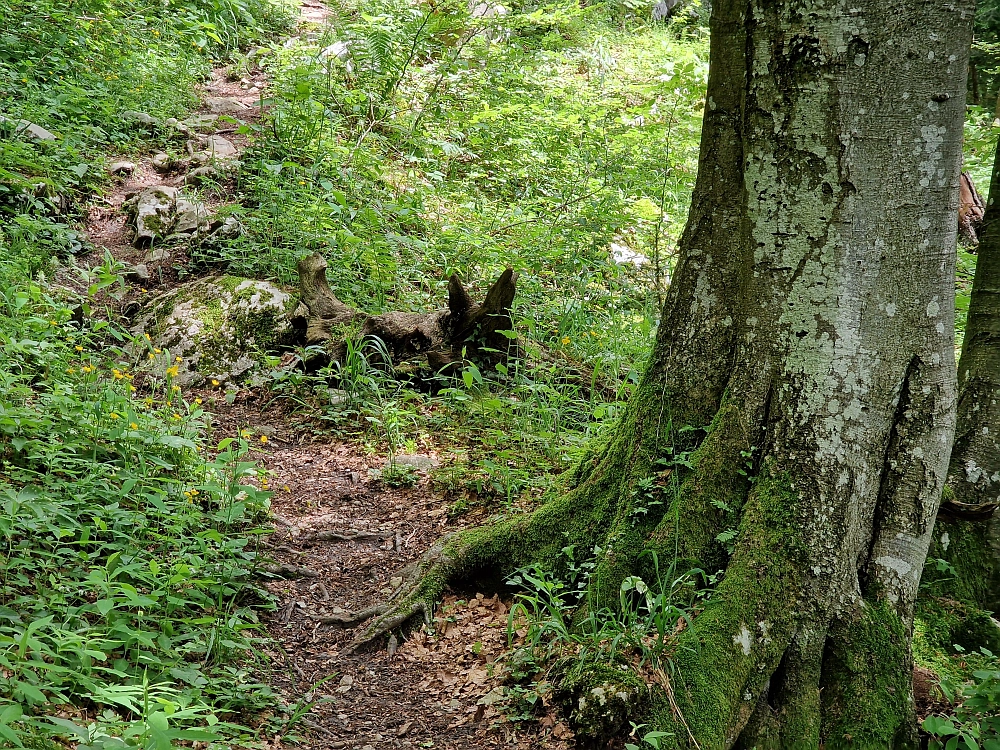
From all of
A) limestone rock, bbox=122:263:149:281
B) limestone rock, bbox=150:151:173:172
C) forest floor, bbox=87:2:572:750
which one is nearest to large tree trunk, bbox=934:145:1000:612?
forest floor, bbox=87:2:572:750

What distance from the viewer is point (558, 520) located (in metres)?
3.53

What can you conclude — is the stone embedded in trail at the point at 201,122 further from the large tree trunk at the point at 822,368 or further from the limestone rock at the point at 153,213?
the large tree trunk at the point at 822,368

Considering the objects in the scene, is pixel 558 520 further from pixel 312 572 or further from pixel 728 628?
pixel 312 572

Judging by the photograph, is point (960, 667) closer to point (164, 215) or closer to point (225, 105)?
point (164, 215)

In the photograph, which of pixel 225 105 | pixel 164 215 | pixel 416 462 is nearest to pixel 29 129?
pixel 164 215

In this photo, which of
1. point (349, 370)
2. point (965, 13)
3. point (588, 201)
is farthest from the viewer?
point (588, 201)

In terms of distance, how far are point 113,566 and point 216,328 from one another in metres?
3.29

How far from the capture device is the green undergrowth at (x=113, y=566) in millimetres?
2271

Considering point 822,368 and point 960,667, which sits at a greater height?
point 822,368

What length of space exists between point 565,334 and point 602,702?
4.22 metres

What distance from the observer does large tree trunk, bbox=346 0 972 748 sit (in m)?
2.56

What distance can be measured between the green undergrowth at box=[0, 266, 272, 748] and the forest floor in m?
0.21

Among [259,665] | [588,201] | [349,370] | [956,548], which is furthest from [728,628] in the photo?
[588,201]

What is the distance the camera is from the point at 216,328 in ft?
19.5
